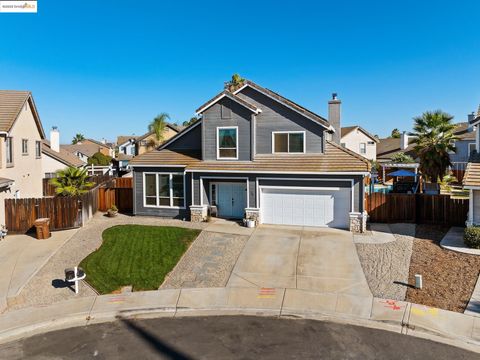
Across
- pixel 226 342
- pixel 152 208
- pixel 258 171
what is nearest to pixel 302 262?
pixel 226 342

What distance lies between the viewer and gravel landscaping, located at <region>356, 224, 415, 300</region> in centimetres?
1255

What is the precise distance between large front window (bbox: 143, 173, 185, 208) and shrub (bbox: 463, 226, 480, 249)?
48.9 ft

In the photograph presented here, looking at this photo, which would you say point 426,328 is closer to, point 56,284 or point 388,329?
point 388,329

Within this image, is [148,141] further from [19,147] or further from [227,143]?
[227,143]

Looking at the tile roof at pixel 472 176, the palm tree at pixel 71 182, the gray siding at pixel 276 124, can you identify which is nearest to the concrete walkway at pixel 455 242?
the tile roof at pixel 472 176

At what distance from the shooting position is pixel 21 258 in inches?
619

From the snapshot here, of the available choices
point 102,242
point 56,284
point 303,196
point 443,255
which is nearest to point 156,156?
point 102,242

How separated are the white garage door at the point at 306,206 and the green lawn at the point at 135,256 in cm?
464

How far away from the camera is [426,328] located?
33.2 ft

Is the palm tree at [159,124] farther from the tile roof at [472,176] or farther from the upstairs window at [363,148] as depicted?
the tile roof at [472,176]

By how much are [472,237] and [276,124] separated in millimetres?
11287

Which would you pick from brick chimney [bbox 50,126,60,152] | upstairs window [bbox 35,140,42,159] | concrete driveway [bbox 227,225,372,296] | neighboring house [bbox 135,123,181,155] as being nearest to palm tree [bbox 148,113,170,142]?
neighboring house [bbox 135,123,181,155]

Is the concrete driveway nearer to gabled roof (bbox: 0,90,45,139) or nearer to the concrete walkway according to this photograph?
the concrete walkway

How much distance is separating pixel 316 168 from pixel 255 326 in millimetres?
10575
